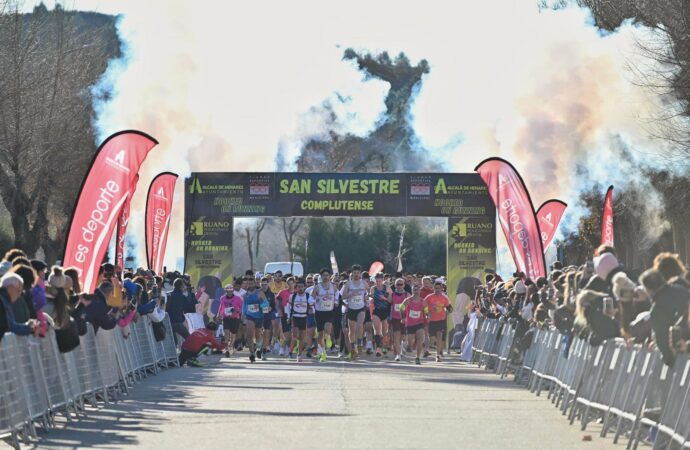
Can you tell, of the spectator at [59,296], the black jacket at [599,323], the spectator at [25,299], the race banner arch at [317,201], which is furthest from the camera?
the race banner arch at [317,201]

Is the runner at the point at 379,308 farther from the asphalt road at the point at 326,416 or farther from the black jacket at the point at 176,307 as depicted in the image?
the asphalt road at the point at 326,416

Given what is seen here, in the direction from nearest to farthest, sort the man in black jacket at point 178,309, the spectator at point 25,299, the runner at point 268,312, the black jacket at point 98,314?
the spectator at point 25,299 → the black jacket at point 98,314 → the man in black jacket at point 178,309 → the runner at point 268,312

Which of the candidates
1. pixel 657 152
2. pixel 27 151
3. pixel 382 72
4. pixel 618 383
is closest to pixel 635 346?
pixel 618 383

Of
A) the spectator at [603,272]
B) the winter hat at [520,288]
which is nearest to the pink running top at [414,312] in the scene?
the winter hat at [520,288]

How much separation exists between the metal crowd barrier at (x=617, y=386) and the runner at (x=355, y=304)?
9299mm

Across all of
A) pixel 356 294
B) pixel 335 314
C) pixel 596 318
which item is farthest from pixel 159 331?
pixel 596 318

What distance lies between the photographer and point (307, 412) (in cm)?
1627

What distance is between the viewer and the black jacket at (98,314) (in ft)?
59.8

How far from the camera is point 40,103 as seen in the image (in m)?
45.8

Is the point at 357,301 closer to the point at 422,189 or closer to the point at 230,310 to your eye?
the point at 230,310

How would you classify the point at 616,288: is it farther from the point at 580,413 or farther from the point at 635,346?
the point at 580,413

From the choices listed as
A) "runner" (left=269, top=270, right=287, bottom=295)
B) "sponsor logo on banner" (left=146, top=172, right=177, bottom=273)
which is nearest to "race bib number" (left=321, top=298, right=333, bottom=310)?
"sponsor logo on banner" (left=146, top=172, right=177, bottom=273)

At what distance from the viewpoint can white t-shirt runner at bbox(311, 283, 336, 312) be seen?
30172mm

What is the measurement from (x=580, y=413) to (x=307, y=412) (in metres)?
2.93
